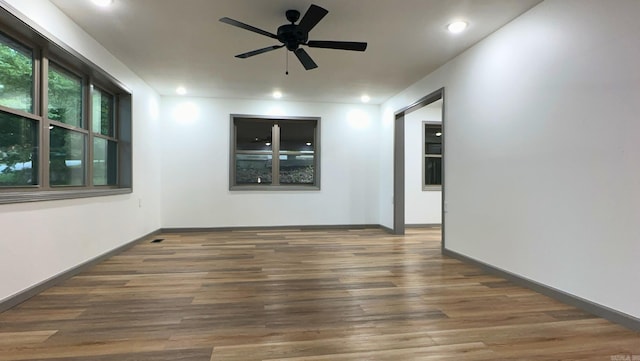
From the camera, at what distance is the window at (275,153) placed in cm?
662

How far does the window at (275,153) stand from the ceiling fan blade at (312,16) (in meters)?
3.74

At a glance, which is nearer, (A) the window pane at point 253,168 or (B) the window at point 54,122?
(B) the window at point 54,122

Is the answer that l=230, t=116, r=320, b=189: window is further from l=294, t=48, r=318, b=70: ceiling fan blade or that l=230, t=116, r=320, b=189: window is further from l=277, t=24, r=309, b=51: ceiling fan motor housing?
l=277, t=24, r=309, b=51: ceiling fan motor housing

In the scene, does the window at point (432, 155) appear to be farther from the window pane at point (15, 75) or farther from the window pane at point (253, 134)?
the window pane at point (15, 75)

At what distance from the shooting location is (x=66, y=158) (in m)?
3.51

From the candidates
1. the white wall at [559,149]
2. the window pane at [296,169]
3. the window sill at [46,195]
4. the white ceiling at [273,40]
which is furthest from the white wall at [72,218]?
the white wall at [559,149]

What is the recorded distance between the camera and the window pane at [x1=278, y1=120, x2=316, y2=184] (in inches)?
267

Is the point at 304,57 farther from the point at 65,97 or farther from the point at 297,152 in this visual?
the point at 297,152

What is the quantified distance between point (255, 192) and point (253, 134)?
3.99 ft

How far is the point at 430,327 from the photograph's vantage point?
2.21 m

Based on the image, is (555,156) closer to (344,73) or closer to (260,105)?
(344,73)

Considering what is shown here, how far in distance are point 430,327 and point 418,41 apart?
300 cm

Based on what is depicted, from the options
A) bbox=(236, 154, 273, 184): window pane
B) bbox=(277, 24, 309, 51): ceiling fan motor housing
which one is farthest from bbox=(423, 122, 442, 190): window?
bbox=(277, 24, 309, 51): ceiling fan motor housing

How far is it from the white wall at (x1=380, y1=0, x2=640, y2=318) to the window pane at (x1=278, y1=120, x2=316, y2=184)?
11.3ft
